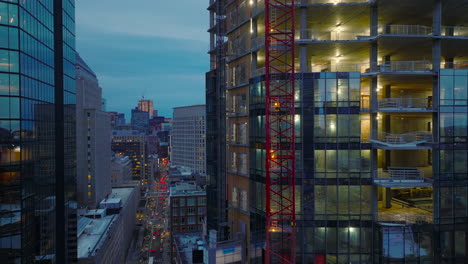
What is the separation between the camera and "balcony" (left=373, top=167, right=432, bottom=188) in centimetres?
3178

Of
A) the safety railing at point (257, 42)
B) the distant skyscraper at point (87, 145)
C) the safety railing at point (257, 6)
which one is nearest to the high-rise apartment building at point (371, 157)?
the safety railing at point (257, 42)

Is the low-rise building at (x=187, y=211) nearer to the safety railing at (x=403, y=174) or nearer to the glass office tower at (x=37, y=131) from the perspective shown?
the glass office tower at (x=37, y=131)

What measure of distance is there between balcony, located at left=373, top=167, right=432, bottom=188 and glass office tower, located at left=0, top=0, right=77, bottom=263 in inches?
1393

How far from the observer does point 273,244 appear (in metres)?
34.0

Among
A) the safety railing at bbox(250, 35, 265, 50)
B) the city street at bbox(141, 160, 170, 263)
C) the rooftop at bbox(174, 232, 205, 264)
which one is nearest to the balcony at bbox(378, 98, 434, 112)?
the safety railing at bbox(250, 35, 265, 50)

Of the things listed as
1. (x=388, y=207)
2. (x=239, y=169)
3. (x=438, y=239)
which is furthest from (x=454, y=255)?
(x=239, y=169)

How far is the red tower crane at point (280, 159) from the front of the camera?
3306cm

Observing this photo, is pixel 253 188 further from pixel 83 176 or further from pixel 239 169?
pixel 83 176

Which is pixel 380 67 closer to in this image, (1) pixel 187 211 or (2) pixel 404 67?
(2) pixel 404 67

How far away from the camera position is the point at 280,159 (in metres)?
33.4

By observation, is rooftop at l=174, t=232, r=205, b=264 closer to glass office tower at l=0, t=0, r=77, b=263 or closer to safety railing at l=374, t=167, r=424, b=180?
glass office tower at l=0, t=0, r=77, b=263

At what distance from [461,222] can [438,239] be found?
291cm

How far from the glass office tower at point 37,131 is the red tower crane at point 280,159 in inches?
974

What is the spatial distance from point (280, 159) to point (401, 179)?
1174cm
